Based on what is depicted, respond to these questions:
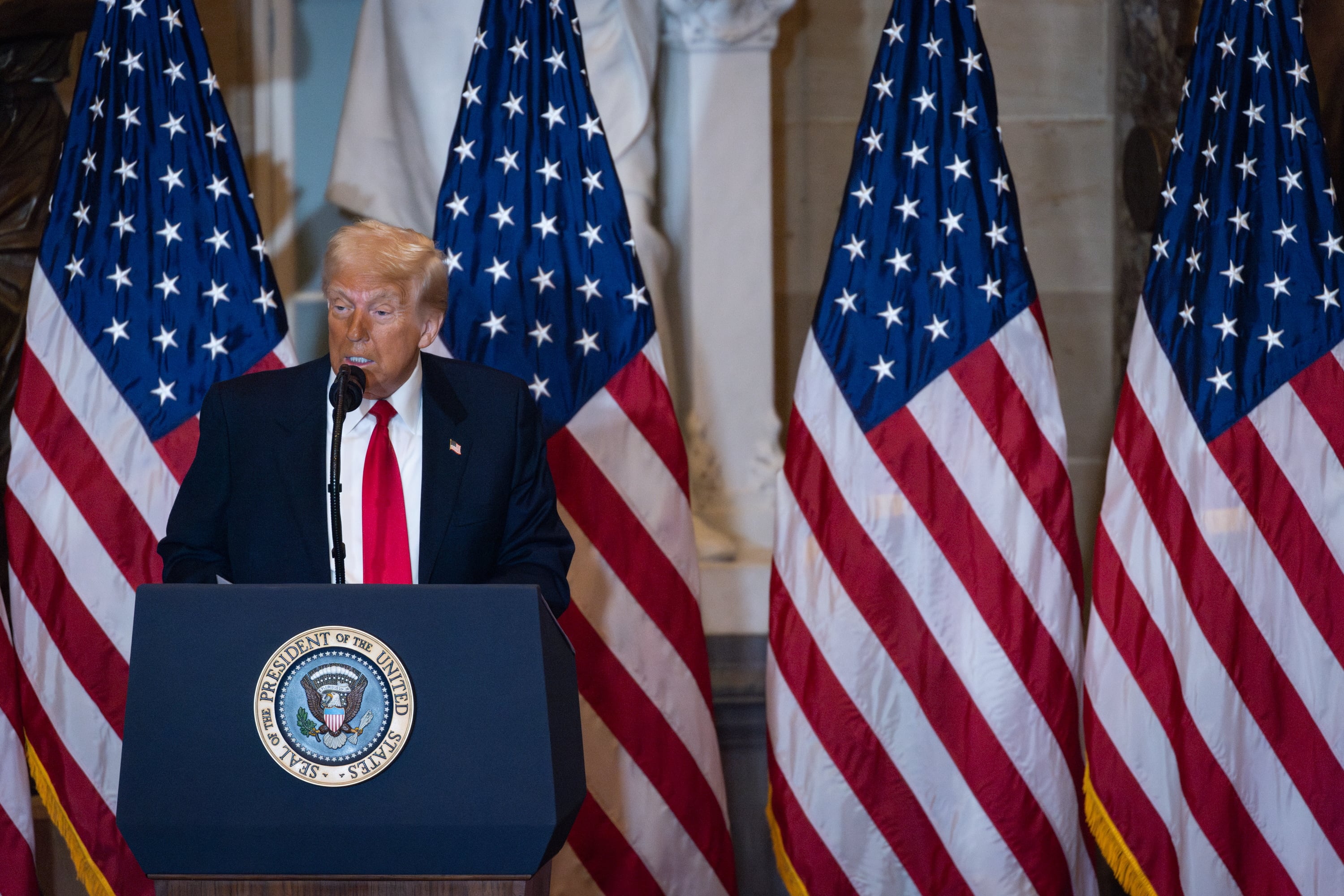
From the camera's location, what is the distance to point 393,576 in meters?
2.31

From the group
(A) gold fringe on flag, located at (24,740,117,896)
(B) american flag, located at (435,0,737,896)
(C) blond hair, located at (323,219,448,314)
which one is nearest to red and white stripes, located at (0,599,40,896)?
(A) gold fringe on flag, located at (24,740,117,896)

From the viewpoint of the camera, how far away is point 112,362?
3.33 meters

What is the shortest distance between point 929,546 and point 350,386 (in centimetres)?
183

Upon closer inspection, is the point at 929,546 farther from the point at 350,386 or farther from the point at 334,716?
the point at 334,716

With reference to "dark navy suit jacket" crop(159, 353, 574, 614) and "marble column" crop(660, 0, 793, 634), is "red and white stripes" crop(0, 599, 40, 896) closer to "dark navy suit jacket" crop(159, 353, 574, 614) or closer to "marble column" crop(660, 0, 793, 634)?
"dark navy suit jacket" crop(159, 353, 574, 614)

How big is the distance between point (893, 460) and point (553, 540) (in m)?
1.21

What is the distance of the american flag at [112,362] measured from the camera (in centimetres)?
329

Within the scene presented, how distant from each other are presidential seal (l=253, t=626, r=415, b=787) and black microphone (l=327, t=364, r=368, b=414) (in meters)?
0.32

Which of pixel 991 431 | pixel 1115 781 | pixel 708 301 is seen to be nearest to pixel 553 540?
pixel 991 431

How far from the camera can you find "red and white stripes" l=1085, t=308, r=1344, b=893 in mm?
3309

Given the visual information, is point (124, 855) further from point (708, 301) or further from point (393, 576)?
point (708, 301)

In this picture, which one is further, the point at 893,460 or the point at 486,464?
the point at 893,460

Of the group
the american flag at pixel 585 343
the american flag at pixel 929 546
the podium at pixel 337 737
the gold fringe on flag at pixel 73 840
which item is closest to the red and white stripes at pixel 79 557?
the gold fringe on flag at pixel 73 840

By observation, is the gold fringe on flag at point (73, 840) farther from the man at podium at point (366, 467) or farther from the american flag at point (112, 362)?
the man at podium at point (366, 467)
